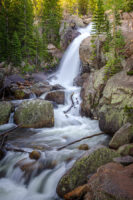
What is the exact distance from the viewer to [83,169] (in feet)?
13.4

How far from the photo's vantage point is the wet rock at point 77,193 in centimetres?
341

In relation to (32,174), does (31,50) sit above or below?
above

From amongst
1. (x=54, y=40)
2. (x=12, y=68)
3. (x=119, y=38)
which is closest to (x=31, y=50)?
(x=12, y=68)

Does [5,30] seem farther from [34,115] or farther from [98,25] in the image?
[34,115]

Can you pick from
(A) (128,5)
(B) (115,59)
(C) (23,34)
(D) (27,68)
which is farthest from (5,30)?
(B) (115,59)

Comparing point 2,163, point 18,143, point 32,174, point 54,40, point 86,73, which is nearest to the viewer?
point 32,174

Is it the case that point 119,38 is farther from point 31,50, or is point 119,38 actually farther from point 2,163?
point 31,50

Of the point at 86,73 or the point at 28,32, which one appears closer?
the point at 86,73

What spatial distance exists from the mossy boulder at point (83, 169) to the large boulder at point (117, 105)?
11.1 feet

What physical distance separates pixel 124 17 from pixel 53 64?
13.6m

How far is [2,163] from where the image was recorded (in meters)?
5.60

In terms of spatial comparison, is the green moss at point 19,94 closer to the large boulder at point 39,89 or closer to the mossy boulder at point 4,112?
the large boulder at point 39,89

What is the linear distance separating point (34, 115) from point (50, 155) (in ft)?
12.4

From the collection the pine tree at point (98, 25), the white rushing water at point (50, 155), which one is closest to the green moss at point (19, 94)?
the white rushing water at point (50, 155)
